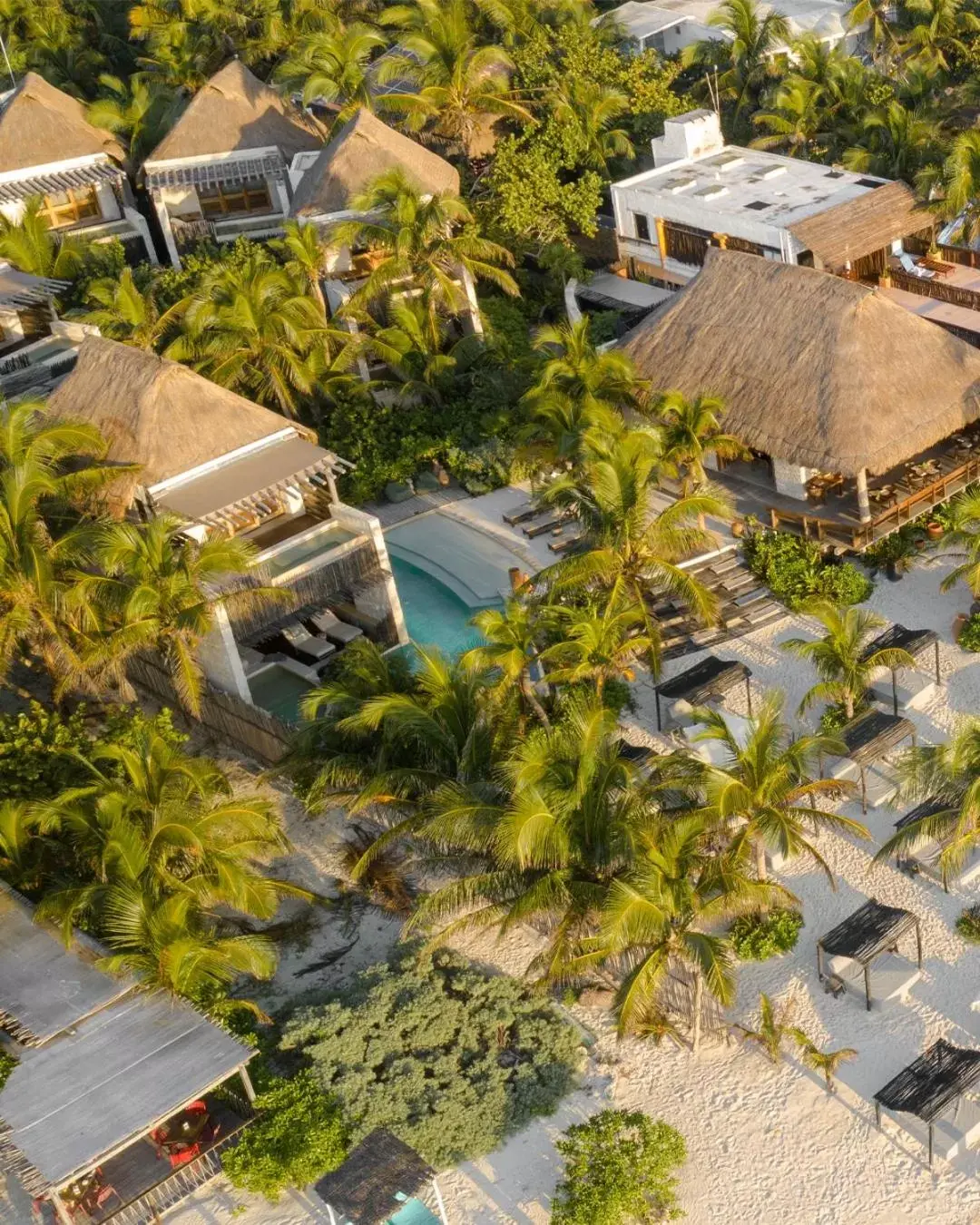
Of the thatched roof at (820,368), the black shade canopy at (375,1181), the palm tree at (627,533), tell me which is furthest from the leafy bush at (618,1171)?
the thatched roof at (820,368)

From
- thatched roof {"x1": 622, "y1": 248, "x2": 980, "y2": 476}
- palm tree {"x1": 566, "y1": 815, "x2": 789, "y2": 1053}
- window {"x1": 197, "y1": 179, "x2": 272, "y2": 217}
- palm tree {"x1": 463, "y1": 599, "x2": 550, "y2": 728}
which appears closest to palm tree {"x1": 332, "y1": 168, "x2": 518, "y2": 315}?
thatched roof {"x1": 622, "y1": 248, "x2": 980, "y2": 476}

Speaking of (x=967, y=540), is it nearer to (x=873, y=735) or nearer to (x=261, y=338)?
(x=873, y=735)

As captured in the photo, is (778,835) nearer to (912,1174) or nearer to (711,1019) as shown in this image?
(711,1019)

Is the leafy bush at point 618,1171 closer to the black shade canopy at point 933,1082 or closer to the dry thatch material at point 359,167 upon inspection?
the black shade canopy at point 933,1082

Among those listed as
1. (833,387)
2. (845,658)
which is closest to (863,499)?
(833,387)

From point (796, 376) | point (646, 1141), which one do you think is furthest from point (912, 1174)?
point (796, 376)

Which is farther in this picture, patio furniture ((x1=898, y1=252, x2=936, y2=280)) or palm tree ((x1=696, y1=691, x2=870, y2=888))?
patio furniture ((x1=898, y1=252, x2=936, y2=280))

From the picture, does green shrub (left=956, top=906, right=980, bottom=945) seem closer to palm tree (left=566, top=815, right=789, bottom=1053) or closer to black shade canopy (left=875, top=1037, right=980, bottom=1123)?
black shade canopy (left=875, top=1037, right=980, bottom=1123)

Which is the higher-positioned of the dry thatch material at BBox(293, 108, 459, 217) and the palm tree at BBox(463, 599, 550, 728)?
the dry thatch material at BBox(293, 108, 459, 217)
